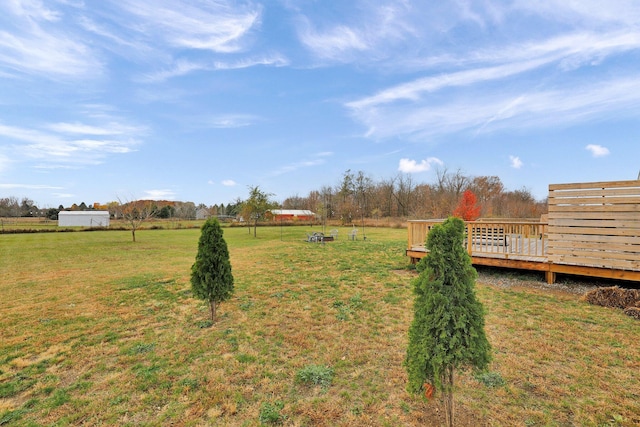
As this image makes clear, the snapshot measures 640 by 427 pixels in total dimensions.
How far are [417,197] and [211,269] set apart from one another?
41.5 metres

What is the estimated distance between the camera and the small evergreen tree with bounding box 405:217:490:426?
1.95 m

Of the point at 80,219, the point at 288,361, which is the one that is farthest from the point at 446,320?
the point at 80,219

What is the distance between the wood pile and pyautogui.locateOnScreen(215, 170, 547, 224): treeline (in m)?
27.8

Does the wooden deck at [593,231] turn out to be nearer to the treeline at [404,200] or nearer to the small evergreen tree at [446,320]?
the small evergreen tree at [446,320]

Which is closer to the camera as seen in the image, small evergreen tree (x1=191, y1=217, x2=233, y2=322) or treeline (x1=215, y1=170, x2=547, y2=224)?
small evergreen tree (x1=191, y1=217, x2=233, y2=322)

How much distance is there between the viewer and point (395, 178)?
45.2 metres

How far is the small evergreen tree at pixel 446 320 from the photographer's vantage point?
6.40ft

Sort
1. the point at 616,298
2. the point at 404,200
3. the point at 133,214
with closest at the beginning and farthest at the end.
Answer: the point at 616,298 → the point at 133,214 → the point at 404,200

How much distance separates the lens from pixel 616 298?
5.13 metres

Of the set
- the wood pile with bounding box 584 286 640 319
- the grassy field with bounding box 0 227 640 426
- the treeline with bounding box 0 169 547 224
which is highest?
the treeline with bounding box 0 169 547 224

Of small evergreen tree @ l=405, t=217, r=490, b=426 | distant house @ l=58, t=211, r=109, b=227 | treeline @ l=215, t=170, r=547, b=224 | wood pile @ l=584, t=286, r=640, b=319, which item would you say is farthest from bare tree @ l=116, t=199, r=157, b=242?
wood pile @ l=584, t=286, r=640, b=319

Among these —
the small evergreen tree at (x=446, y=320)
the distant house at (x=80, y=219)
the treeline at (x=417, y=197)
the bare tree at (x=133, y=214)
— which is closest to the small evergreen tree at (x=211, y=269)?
the small evergreen tree at (x=446, y=320)

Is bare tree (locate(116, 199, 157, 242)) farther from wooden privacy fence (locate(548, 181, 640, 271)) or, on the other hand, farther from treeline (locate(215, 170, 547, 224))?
wooden privacy fence (locate(548, 181, 640, 271))

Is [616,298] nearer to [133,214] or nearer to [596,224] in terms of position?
[596,224]
